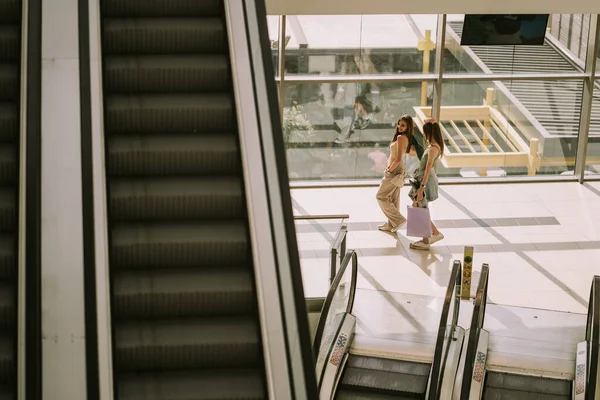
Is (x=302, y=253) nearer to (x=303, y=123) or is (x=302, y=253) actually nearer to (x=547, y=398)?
(x=547, y=398)

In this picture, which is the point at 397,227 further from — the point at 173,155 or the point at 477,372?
the point at 173,155

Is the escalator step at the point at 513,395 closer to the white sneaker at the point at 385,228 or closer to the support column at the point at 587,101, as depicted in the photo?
the white sneaker at the point at 385,228

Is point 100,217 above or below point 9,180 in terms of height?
below

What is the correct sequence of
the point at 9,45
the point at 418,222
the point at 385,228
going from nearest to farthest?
1. the point at 9,45
2. the point at 418,222
3. the point at 385,228

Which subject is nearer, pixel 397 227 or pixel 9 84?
pixel 9 84

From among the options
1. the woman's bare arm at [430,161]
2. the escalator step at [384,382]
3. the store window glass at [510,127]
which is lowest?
the escalator step at [384,382]

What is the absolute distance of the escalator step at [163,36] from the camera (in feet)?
19.0

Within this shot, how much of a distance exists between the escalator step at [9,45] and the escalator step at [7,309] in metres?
1.49

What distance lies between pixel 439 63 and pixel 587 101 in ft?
7.63

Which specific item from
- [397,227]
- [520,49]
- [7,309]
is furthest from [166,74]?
[520,49]

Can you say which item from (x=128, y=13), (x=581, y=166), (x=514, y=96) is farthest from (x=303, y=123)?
(x=128, y=13)

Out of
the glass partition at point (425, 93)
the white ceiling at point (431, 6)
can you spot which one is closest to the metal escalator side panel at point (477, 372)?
the white ceiling at point (431, 6)

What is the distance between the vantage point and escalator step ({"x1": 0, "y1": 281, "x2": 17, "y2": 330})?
473 centimetres

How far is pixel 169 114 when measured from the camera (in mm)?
5516
